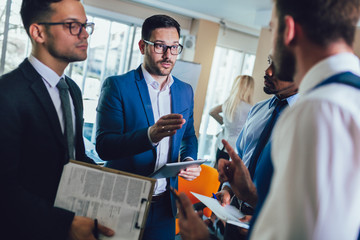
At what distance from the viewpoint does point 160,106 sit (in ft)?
5.92

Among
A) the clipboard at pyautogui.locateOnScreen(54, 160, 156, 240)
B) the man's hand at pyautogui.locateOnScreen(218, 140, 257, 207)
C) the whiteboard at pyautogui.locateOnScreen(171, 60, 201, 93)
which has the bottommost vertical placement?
the clipboard at pyautogui.locateOnScreen(54, 160, 156, 240)

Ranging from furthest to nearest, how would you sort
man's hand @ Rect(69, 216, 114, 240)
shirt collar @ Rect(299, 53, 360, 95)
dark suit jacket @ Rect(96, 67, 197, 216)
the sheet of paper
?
1. dark suit jacket @ Rect(96, 67, 197, 216)
2. the sheet of paper
3. man's hand @ Rect(69, 216, 114, 240)
4. shirt collar @ Rect(299, 53, 360, 95)

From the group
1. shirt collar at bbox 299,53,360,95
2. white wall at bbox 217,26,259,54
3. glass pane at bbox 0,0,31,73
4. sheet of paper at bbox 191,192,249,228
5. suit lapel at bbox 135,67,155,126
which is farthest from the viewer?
white wall at bbox 217,26,259,54

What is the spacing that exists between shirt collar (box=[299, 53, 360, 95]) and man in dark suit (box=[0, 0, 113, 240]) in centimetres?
89

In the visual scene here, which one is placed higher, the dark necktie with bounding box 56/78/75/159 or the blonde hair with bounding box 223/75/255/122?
the blonde hair with bounding box 223/75/255/122

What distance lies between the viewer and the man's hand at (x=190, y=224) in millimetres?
895

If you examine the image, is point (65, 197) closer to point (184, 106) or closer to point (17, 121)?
point (17, 121)

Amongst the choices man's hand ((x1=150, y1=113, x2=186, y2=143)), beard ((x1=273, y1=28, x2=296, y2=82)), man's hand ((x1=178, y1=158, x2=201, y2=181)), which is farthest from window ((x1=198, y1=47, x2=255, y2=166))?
beard ((x1=273, y1=28, x2=296, y2=82))

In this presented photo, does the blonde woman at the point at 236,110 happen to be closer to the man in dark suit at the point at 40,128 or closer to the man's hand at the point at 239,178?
the man's hand at the point at 239,178

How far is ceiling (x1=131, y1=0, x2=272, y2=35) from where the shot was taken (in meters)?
4.72

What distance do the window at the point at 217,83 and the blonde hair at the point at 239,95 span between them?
257cm

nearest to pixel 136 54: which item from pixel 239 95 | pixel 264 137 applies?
pixel 239 95

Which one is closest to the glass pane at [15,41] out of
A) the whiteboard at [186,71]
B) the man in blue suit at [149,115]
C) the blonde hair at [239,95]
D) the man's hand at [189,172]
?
the whiteboard at [186,71]

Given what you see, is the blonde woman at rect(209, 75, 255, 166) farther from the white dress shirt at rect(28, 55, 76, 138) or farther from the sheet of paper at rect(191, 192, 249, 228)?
the white dress shirt at rect(28, 55, 76, 138)
